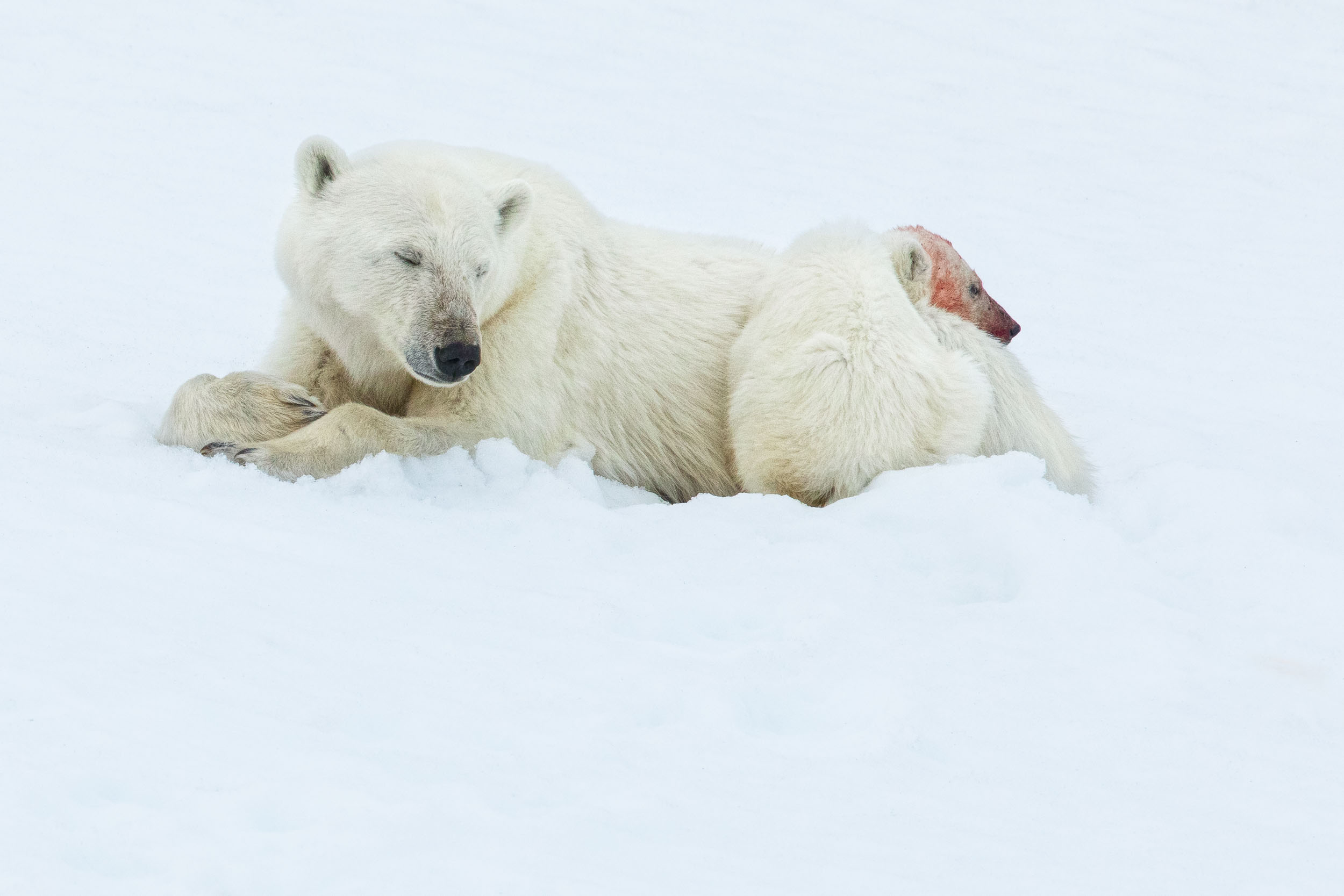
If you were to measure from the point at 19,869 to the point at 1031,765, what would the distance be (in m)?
2.13

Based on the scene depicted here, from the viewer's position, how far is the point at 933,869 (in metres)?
2.79

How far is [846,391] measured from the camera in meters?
5.08

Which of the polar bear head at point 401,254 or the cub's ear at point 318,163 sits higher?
the cub's ear at point 318,163

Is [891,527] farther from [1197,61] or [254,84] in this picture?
[1197,61]

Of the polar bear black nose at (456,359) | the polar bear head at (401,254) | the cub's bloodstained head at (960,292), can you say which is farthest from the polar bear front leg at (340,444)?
the cub's bloodstained head at (960,292)

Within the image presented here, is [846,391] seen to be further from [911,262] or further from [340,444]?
[340,444]

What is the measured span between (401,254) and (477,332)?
0.40m

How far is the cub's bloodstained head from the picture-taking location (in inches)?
236

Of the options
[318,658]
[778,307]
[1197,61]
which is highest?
[1197,61]

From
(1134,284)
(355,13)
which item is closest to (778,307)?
(1134,284)

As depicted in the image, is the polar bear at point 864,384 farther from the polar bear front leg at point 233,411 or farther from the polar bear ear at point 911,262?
the polar bear front leg at point 233,411

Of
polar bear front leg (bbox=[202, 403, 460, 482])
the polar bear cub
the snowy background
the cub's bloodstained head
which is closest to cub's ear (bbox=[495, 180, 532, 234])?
polar bear front leg (bbox=[202, 403, 460, 482])

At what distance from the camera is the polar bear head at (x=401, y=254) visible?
179 inches

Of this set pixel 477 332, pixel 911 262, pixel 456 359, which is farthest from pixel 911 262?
pixel 456 359
